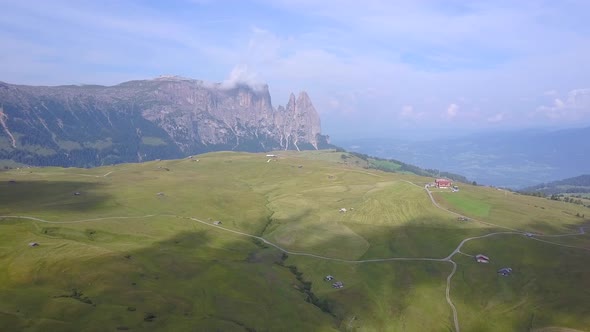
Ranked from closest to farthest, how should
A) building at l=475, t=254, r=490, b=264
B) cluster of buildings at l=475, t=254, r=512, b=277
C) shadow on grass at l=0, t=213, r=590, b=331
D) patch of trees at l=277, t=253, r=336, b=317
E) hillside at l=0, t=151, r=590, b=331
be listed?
shadow on grass at l=0, t=213, r=590, b=331 < hillside at l=0, t=151, r=590, b=331 < patch of trees at l=277, t=253, r=336, b=317 < cluster of buildings at l=475, t=254, r=512, b=277 < building at l=475, t=254, r=490, b=264

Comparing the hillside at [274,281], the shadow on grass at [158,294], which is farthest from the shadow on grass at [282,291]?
the hillside at [274,281]

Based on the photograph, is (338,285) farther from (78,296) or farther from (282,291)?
(78,296)

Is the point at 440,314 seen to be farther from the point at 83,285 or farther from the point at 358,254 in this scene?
the point at 83,285

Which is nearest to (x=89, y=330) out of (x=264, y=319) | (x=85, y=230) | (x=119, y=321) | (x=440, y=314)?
(x=119, y=321)

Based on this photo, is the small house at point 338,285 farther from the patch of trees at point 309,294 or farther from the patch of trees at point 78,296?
the patch of trees at point 78,296

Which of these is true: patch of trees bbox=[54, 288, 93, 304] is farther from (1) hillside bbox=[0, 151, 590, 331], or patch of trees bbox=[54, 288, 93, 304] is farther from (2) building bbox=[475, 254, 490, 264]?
(2) building bbox=[475, 254, 490, 264]

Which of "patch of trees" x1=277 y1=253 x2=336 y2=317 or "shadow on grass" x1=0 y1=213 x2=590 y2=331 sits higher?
"shadow on grass" x1=0 y1=213 x2=590 y2=331

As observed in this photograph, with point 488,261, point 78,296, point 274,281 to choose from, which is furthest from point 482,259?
point 78,296

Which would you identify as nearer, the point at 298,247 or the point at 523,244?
the point at 523,244

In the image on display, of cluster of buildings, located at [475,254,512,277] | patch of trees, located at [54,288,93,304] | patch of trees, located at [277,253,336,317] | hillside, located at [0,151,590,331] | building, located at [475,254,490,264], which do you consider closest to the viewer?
patch of trees, located at [54,288,93,304]

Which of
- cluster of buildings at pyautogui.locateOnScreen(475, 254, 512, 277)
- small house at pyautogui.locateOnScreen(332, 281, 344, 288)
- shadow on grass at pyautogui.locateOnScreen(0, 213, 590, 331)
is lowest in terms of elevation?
small house at pyautogui.locateOnScreen(332, 281, 344, 288)

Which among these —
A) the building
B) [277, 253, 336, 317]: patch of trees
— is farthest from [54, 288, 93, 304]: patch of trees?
the building
